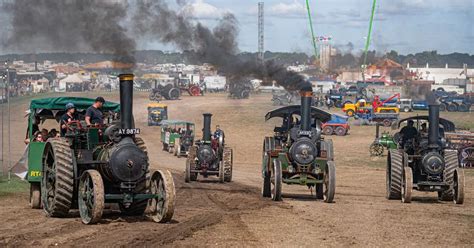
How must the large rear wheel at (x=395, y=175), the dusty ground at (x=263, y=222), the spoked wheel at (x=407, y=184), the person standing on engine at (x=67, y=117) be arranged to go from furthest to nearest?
the large rear wheel at (x=395, y=175) → the spoked wheel at (x=407, y=184) → the person standing on engine at (x=67, y=117) → the dusty ground at (x=263, y=222)

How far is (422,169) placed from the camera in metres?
22.8

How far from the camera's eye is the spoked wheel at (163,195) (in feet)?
50.1

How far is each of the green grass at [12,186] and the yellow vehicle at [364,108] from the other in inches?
1701

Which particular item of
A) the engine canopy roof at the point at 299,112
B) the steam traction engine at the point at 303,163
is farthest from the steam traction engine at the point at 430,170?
the engine canopy roof at the point at 299,112

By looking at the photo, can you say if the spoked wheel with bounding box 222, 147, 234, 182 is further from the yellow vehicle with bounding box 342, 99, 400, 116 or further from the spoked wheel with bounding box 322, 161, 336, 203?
the yellow vehicle with bounding box 342, 99, 400, 116

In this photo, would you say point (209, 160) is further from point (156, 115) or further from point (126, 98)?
point (156, 115)

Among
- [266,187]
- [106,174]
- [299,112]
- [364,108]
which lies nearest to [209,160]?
[299,112]

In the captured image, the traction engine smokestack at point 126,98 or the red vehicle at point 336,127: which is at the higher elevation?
the traction engine smokestack at point 126,98

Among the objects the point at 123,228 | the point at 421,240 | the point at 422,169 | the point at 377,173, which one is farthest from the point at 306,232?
the point at 377,173

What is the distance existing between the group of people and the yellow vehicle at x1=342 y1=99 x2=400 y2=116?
48.7 meters

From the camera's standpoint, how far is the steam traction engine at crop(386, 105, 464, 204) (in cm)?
2214

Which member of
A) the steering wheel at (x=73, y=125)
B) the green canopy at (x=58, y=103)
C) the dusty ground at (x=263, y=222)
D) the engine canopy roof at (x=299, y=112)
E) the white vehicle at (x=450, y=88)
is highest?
the white vehicle at (x=450, y=88)

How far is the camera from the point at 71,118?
1811 centimetres

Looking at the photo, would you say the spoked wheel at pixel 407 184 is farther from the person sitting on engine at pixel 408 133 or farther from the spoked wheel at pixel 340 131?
the spoked wheel at pixel 340 131
